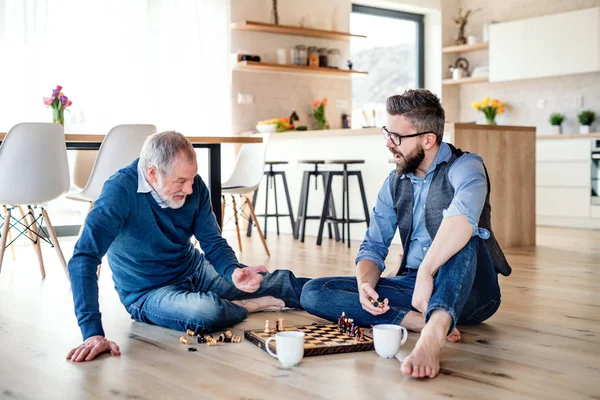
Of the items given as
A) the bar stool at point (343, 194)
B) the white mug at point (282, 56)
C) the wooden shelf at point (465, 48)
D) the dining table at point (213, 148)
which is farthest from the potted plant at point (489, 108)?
the dining table at point (213, 148)

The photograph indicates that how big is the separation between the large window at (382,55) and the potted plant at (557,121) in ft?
5.35

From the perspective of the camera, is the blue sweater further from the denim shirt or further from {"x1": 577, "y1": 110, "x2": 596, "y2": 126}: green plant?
{"x1": 577, "y1": 110, "x2": 596, "y2": 126}: green plant

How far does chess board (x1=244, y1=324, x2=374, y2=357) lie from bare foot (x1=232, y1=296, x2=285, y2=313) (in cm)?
50

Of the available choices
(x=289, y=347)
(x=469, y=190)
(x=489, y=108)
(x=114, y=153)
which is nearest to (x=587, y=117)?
(x=489, y=108)

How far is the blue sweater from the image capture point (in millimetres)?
2482

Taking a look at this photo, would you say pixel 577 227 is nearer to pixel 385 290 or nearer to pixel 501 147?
pixel 501 147

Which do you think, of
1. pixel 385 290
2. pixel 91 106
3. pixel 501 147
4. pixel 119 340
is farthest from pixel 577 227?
pixel 119 340

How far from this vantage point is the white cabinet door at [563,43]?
744 cm

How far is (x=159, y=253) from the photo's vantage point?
278cm

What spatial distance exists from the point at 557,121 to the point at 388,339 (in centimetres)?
609

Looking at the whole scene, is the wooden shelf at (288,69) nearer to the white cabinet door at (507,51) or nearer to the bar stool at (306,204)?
the bar stool at (306,204)

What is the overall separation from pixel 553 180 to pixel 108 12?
4299 millimetres

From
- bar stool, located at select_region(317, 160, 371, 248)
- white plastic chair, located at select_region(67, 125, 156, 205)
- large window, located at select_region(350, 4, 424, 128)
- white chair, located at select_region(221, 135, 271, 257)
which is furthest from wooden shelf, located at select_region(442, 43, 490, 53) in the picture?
white plastic chair, located at select_region(67, 125, 156, 205)

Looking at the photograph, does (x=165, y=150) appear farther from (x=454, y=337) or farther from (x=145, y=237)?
(x=454, y=337)
